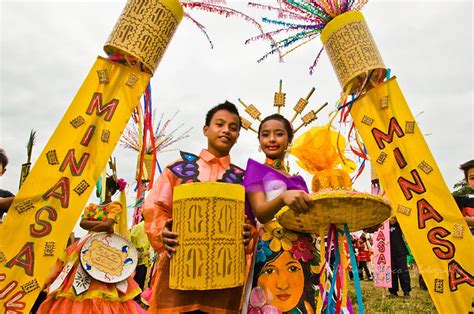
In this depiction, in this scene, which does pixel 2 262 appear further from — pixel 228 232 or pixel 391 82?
pixel 391 82

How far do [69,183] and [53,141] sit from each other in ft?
1.03

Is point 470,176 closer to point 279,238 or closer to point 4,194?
point 279,238

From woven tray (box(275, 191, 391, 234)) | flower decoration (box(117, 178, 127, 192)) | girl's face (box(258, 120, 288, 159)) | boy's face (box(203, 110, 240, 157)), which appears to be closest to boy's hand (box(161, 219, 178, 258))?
woven tray (box(275, 191, 391, 234))

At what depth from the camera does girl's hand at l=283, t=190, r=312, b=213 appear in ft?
4.71

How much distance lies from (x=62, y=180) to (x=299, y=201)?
1956mm

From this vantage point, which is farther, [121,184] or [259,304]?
[121,184]

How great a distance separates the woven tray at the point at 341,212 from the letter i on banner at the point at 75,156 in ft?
5.76

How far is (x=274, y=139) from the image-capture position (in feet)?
6.95

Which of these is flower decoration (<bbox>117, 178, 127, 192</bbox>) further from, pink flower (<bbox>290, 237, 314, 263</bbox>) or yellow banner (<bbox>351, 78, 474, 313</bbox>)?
pink flower (<bbox>290, 237, 314, 263</bbox>)

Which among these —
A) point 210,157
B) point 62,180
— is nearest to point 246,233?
point 210,157

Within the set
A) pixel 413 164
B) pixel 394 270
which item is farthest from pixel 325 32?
pixel 394 270

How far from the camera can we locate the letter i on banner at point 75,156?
2.62 m

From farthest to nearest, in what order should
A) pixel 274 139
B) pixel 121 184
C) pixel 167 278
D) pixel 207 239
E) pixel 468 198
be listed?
pixel 121 184, pixel 468 198, pixel 274 139, pixel 167 278, pixel 207 239

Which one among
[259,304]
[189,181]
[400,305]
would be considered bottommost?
[259,304]
